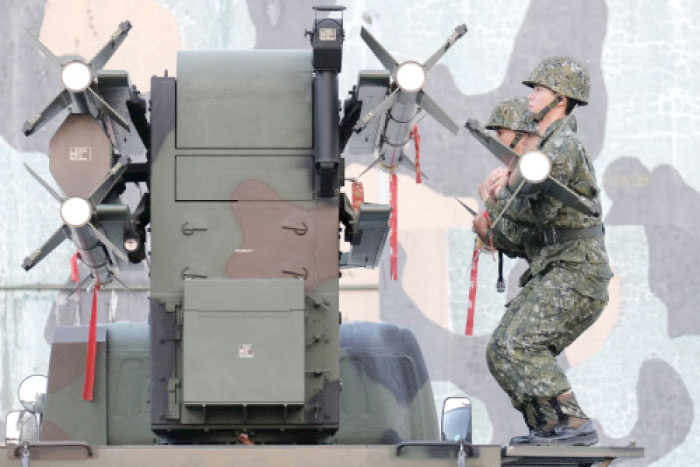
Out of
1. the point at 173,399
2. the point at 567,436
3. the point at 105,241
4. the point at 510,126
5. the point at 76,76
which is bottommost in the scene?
the point at 567,436

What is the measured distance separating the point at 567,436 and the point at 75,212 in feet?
7.81

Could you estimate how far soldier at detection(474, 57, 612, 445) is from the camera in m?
7.25

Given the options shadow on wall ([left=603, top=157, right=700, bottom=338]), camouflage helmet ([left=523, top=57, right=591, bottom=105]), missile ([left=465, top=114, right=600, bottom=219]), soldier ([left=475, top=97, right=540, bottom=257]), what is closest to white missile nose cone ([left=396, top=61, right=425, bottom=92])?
missile ([left=465, top=114, right=600, bottom=219])

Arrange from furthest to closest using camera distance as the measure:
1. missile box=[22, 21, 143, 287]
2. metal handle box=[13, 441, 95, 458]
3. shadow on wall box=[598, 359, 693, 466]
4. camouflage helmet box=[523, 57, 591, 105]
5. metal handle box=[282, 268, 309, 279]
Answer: shadow on wall box=[598, 359, 693, 466] → camouflage helmet box=[523, 57, 591, 105] → metal handle box=[282, 268, 309, 279] → missile box=[22, 21, 143, 287] → metal handle box=[13, 441, 95, 458]

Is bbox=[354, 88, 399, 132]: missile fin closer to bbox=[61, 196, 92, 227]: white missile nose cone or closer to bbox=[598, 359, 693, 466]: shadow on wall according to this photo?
bbox=[61, 196, 92, 227]: white missile nose cone

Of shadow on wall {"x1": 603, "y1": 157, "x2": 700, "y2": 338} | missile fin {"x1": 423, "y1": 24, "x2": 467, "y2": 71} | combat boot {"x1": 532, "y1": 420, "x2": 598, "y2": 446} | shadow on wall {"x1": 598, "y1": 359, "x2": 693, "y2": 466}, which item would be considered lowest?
combat boot {"x1": 532, "y1": 420, "x2": 598, "y2": 446}

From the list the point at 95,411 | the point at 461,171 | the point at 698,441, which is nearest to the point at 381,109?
the point at 95,411

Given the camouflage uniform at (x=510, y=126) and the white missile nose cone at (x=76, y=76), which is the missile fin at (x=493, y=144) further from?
the white missile nose cone at (x=76, y=76)

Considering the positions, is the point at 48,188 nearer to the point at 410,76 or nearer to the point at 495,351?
the point at 410,76

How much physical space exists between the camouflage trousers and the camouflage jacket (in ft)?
0.17

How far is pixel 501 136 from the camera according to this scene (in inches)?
322

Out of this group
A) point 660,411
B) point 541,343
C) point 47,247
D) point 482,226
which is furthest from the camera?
point 660,411

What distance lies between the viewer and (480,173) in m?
14.3

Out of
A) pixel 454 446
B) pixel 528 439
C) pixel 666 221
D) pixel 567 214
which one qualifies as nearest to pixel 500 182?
pixel 567 214
